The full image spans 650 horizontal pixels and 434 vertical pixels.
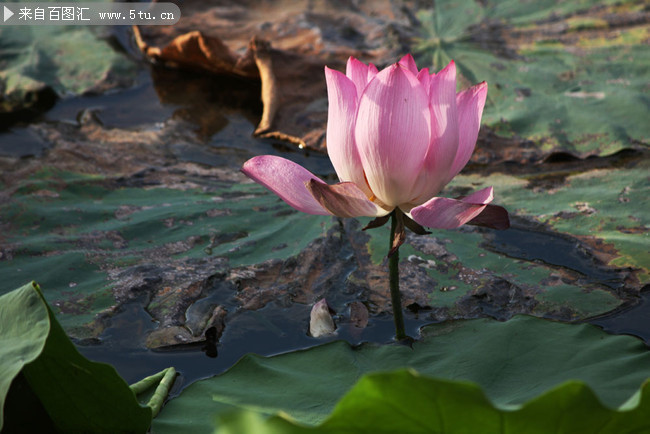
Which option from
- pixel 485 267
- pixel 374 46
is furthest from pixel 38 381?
pixel 374 46

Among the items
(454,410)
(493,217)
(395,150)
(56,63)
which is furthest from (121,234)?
(56,63)

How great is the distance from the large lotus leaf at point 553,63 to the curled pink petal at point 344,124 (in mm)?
1165

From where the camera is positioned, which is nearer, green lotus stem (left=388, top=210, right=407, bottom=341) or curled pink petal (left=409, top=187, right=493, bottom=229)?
curled pink petal (left=409, top=187, right=493, bottom=229)

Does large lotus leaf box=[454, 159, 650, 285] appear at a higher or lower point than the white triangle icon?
lower

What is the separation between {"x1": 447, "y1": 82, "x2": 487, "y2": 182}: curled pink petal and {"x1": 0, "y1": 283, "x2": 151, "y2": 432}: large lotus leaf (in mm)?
664

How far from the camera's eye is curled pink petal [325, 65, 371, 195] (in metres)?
1.08

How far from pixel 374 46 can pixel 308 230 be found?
142 cm

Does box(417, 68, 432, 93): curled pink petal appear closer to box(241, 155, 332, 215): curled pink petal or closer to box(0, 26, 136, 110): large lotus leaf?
box(241, 155, 332, 215): curled pink petal

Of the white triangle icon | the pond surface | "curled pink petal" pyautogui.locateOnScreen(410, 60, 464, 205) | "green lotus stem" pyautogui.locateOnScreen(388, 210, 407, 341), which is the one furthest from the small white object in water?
the white triangle icon

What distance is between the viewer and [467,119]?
3.72 ft

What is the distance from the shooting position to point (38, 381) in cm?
88

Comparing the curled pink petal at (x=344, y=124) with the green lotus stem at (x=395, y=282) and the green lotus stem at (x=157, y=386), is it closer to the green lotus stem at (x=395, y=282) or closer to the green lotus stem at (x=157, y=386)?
the green lotus stem at (x=395, y=282)

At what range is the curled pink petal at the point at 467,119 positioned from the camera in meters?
1.13

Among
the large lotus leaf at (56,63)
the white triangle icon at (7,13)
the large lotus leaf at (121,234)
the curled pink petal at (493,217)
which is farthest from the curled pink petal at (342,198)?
the white triangle icon at (7,13)
